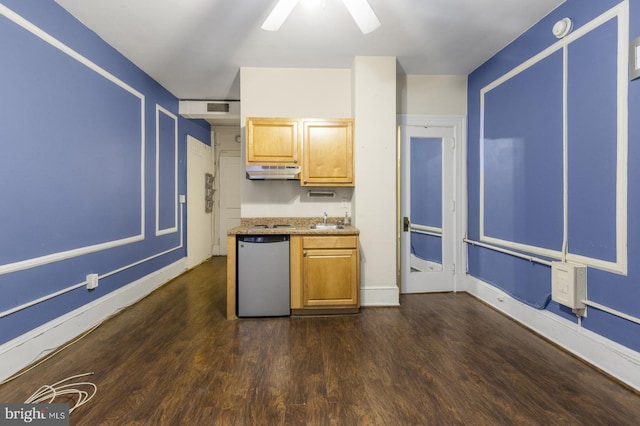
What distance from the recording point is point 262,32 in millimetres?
2717

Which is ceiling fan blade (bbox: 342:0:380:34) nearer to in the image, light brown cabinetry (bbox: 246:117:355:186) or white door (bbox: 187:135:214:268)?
light brown cabinetry (bbox: 246:117:355:186)

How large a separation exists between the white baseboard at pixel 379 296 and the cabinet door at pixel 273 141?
162 centimetres

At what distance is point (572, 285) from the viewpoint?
2160 millimetres

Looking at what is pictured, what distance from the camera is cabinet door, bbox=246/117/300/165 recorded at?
124 inches

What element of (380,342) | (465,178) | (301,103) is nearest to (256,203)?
(301,103)

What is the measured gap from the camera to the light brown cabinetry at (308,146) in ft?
10.3

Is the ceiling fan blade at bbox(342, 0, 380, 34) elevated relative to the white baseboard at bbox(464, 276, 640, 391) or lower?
elevated

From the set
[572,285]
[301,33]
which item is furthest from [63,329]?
[572,285]

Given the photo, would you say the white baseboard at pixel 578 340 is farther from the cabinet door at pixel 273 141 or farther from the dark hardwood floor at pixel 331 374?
the cabinet door at pixel 273 141

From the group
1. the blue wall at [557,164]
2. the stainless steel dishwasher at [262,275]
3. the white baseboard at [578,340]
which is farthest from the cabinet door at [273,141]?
the white baseboard at [578,340]

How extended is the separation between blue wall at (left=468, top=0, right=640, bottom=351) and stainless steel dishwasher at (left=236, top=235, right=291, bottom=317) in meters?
2.26

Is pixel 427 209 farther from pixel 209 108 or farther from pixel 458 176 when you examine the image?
pixel 209 108

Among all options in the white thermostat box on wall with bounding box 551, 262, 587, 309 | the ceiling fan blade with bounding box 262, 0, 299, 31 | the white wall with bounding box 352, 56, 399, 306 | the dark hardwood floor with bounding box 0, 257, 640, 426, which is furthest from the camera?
the white wall with bounding box 352, 56, 399, 306

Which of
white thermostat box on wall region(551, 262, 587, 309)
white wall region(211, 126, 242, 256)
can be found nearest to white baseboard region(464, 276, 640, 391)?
white thermostat box on wall region(551, 262, 587, 309)
